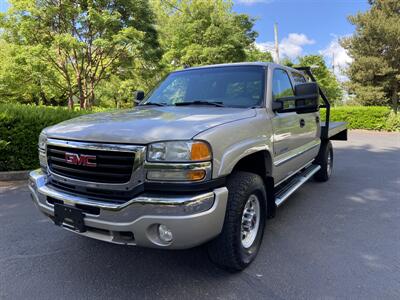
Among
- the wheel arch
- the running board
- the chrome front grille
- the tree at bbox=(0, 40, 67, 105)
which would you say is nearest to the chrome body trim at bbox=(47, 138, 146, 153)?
the chrome front grille

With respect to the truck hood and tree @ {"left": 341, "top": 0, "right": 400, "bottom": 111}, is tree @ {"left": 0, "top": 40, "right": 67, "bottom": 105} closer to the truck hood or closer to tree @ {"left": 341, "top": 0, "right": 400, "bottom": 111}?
the truck hood

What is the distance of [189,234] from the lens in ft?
7.48

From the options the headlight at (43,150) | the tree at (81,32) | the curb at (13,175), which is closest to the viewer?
the headlight at (43,150)

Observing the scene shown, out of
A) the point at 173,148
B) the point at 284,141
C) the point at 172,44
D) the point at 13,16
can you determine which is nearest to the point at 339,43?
the point at 172,44

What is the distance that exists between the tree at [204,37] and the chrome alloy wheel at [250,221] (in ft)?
53.1

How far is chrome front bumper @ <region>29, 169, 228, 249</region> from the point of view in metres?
2.25

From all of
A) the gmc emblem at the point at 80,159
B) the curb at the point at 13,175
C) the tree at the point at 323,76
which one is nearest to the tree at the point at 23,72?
the curb at the point at 13,175

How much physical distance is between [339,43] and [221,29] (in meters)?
7.74

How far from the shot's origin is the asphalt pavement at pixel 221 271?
262cm

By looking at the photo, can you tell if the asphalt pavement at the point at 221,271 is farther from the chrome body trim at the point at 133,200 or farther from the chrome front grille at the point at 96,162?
the chrome front grille at the point at 96,162

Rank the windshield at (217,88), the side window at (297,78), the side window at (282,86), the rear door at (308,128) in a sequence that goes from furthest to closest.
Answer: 1. the side window at (297,78)
2. the rear door at (308,128)
3. the side window at (282,86)
4. the windshield at (217,88)

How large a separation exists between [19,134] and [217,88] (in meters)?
4.40

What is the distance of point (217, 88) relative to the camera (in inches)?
146

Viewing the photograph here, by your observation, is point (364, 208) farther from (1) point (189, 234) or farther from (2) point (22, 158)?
(2) point (22, 158)
